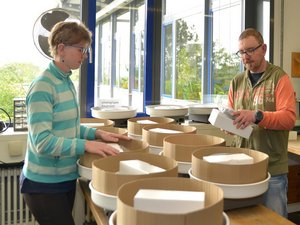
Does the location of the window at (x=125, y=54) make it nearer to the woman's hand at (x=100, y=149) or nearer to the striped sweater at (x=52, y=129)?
the striped sweater at (x=52, y=129)

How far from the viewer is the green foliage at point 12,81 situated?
2.66m

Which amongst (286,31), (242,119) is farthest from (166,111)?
(286,31)

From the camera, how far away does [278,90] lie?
5.71 feet

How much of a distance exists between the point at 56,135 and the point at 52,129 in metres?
0.03

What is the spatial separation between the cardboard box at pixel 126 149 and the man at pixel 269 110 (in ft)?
1.50

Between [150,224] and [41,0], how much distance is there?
2437 mm

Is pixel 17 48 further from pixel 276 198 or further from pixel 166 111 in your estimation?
pixel 276 198

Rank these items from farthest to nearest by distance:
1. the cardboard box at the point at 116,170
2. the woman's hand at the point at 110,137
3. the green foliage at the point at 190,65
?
the green foliage at the point at 190,65
the woman's hand at the point at 110,137
the cardboard box at the point at 116,170

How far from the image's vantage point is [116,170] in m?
1.24

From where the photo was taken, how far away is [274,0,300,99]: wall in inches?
133

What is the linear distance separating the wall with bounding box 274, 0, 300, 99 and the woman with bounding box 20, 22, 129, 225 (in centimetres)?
252

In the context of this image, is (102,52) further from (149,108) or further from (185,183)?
(185,183)

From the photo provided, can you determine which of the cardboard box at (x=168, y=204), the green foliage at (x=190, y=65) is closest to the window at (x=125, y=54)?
the green foliage at (x=190, y=65)

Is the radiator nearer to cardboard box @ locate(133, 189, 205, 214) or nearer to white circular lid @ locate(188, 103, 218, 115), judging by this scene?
white circular lid @ locate(188, 103, 218, 115)
